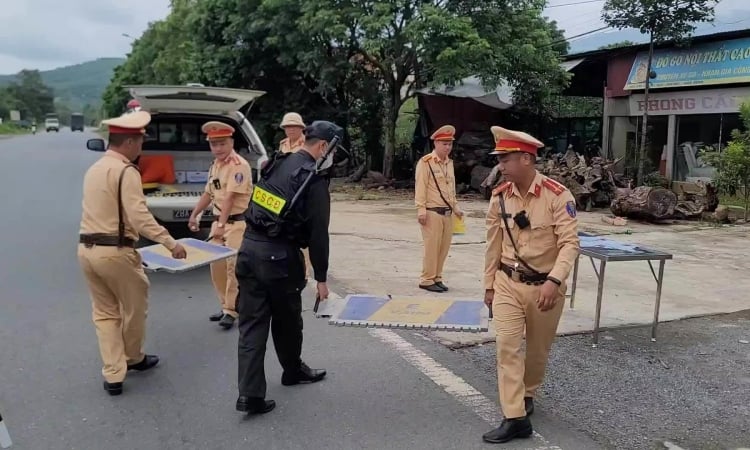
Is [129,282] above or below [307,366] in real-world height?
above

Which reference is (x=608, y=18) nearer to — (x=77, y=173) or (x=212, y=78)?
(x=212, y=78)

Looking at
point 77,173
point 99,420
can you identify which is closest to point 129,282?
point 99,420

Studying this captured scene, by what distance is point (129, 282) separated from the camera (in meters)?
4.36

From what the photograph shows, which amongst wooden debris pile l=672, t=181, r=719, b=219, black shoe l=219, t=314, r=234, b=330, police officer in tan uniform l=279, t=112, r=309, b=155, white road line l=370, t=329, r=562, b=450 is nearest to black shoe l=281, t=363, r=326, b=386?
white road line l=370, t=329, r=562, b=450

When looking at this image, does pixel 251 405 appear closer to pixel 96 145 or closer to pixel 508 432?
pixel 508 432

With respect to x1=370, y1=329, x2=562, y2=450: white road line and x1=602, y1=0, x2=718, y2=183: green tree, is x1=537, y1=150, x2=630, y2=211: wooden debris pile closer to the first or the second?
x1=602, y1=0, x2=718, y2=183: green tree

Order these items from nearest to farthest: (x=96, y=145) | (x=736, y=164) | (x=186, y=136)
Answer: (x=186, y=136) → (x=96, y=145) → (x=736, y=164)

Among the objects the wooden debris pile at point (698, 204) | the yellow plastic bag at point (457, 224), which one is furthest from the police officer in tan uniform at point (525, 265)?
the wooden debris pile at point (698, 204)

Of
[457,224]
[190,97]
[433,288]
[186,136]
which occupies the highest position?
[190,97]

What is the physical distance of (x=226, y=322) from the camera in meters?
5.73

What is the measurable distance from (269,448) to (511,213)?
1793 mm

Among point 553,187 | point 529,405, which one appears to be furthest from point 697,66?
point 529,405

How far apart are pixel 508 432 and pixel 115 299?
8.38 feet

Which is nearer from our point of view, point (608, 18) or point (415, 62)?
point (608, 18)
